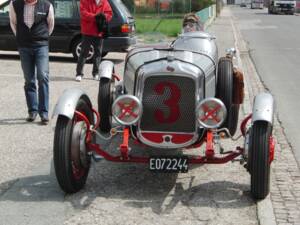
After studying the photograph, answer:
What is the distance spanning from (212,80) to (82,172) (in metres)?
1.59

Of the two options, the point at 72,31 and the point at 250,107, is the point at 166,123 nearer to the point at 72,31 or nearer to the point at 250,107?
the point at 250,107

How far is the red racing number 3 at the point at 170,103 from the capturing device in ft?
18.0

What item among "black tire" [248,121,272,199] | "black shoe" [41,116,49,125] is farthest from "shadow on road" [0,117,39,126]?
"black tire" [248,121,272,199]

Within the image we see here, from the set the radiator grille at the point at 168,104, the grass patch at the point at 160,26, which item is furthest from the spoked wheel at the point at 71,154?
the grass patch at the point at 160,26

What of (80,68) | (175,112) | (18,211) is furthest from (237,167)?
(80,68)

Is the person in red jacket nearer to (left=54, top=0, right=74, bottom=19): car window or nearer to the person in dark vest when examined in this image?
(left=54, top=0, right=74, bottom=19): car window

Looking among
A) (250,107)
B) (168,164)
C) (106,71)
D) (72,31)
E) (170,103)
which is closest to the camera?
(168,164)

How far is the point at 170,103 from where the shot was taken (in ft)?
18.1

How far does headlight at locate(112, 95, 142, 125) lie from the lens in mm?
5367

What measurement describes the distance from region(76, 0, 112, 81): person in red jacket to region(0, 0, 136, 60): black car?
244 cm

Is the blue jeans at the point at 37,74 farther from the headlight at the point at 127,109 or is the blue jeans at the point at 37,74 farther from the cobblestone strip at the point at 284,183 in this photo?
the cobblestone strip at the point at 284,183

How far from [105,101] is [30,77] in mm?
1448

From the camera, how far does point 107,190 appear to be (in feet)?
18.2

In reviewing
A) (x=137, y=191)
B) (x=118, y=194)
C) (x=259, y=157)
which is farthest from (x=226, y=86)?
(x=118, y=194)
